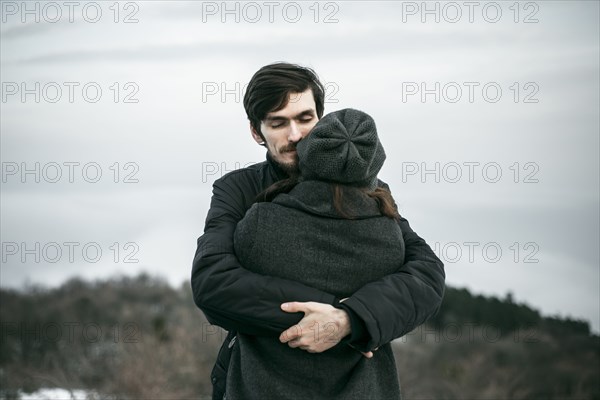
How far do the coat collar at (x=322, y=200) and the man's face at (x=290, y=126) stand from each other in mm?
319

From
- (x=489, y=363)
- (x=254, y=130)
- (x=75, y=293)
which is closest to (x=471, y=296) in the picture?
(x=489, y=363)

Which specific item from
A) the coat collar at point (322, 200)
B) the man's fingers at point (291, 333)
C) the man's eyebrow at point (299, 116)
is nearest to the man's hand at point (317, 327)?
the man's fingers at point (291, 333)

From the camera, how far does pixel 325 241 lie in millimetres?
2260

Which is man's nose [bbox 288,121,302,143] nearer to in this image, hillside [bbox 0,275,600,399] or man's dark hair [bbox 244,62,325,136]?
man's dark hair [bbox 244,62,325,136]

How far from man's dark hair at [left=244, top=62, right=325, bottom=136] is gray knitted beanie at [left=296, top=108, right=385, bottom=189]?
1.17 feet

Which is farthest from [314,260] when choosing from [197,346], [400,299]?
[197,346]

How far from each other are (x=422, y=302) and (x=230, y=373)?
0.72 metres

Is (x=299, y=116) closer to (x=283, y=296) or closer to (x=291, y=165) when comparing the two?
(x=291, y=165)

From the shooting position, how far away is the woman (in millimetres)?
2262

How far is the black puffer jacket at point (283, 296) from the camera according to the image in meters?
2.23

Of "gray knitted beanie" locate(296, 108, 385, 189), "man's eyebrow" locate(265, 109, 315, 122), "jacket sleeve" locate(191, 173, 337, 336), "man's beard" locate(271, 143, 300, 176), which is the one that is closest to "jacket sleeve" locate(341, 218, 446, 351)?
"jacket sleeve" locate(191, 173, 337, 336)

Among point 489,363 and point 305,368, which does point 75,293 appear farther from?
point 305,368

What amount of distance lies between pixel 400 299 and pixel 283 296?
0.38 metres

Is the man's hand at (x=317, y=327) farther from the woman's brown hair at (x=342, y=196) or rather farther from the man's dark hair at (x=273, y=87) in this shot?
the man's dark hair at (x=273, y=87)
